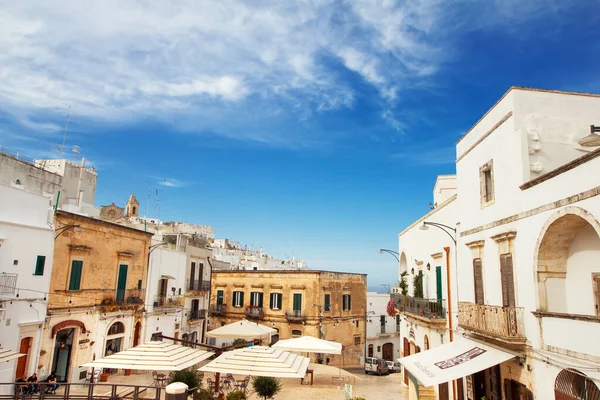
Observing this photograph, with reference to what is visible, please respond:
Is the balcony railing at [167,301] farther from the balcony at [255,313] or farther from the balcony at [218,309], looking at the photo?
the balcony at [218,309]

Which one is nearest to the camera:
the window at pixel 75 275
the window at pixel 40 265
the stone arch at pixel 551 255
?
the stone arch at pixel 551 255

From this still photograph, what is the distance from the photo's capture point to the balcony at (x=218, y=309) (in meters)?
42.6

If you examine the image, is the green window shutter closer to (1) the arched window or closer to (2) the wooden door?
(1) the arched window

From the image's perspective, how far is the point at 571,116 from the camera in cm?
1186

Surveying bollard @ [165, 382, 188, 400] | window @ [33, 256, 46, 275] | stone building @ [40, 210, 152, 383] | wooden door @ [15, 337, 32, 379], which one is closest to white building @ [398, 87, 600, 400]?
bollard @ [165, 382, 188, 400]

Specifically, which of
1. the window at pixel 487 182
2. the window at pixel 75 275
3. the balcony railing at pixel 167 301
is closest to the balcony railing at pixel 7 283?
the window at pixel 75 275

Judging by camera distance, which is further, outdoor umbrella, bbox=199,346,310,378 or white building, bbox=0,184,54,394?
white building, bbox=0,184,54,394

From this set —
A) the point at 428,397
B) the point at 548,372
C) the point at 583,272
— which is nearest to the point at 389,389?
the point at 428,397

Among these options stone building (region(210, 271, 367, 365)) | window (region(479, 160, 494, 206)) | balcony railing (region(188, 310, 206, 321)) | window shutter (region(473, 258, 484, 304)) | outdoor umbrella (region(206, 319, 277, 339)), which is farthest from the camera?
stone building (region(210, 271, 367, 365))

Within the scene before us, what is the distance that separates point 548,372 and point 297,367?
6.77 m

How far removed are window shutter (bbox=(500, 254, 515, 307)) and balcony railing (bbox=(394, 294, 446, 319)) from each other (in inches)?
193

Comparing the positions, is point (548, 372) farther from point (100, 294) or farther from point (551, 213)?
point (100, 294)

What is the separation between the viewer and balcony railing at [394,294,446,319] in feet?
56.2

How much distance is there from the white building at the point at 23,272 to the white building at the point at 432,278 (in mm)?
15968
